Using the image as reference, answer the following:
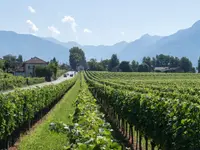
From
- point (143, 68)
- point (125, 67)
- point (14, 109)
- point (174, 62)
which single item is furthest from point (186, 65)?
point (14, 109)

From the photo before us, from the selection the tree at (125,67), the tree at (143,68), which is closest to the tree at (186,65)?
the tree at (143,68)

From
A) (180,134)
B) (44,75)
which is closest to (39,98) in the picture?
(180,134)

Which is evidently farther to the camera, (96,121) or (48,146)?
(48,146)

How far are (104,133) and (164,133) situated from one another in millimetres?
5052

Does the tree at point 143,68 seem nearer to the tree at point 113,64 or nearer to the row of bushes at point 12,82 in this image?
the tree at point 113,64

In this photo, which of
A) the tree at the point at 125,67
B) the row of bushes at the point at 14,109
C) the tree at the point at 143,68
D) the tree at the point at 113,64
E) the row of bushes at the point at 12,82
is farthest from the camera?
the tree at the point at 113,64

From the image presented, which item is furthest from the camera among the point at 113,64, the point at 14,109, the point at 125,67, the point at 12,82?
the point at 113,64

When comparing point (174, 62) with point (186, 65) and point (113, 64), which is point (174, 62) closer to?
point (186, 65)

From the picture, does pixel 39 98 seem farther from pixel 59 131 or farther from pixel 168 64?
pixel 168 64

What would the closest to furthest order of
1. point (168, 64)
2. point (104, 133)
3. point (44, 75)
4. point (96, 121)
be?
1. point (104, 133)
2. point (96, 121)
3. point (44, 75)
4. point (168, 64)

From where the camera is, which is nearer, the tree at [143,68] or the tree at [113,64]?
the tree at [143,68]

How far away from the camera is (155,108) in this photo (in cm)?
1072

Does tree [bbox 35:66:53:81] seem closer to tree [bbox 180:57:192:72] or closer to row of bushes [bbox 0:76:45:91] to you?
row of bushes [bbox 0:76:45:91]

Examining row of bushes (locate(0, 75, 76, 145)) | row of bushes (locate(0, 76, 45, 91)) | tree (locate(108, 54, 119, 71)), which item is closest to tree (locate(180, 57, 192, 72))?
tree (locate(108, 54, 119, 71))
